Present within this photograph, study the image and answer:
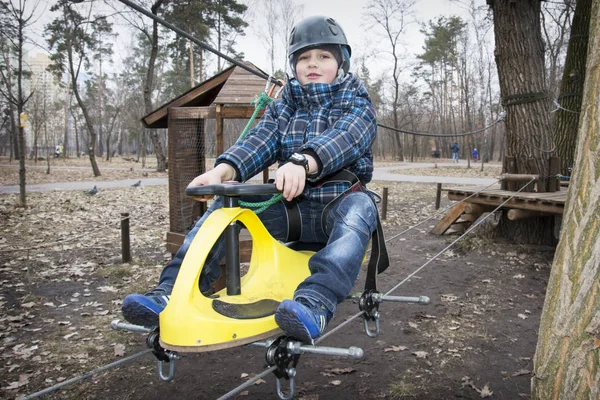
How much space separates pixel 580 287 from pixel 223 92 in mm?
3973

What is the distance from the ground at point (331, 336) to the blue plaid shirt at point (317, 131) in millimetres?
1637

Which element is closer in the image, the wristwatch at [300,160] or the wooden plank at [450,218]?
the wristwatch at [300,160]

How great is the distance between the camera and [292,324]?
1.60 metres

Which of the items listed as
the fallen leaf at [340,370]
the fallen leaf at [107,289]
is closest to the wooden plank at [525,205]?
the fallen leaf at [340,370]

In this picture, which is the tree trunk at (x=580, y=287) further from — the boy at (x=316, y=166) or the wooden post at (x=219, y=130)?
the wooden post at (x=219, y=130)

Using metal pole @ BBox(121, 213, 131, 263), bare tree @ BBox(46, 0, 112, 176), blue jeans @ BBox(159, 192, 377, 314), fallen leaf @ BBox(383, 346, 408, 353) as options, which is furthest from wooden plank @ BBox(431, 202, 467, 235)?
bare tree @ BBox(46, 0, 112, 176)

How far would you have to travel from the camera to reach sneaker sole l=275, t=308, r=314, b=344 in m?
1.59

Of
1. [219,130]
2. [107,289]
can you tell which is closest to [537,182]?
[219,130]

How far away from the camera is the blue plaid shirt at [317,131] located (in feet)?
7.35

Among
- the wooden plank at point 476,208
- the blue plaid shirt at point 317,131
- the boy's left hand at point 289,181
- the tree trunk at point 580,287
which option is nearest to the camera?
the tree trunk at point 580,287

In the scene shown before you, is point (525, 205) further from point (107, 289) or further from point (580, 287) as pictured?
point (107, 289)

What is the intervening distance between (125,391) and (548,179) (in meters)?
5.76

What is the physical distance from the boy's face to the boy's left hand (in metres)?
0.72

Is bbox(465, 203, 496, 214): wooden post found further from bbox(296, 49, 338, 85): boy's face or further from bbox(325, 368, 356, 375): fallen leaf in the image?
bbox(296, 49, 338, 85): boy's face
